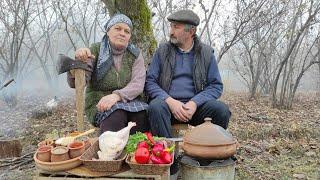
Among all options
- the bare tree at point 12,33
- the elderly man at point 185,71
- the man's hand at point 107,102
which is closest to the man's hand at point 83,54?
the man's hand at point 107,102

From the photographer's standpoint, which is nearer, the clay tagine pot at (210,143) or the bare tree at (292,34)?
the clay tagine pot at (210,143)

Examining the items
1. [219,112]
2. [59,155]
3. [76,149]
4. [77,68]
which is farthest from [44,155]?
[219,112]

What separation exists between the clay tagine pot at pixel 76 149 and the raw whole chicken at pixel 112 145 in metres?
0.15

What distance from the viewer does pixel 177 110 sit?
367cm

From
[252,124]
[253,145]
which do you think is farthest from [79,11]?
[253,145]

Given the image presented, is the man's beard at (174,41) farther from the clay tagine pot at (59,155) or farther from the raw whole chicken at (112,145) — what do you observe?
the clay tagine pot at (59,155)

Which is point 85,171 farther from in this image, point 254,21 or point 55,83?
point 55,83

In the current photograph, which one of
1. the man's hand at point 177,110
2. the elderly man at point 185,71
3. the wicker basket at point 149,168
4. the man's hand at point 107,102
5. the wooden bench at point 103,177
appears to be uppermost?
the elderly man at point 185,71

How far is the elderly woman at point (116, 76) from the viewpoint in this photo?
12.2 ft

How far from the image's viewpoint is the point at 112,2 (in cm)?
505

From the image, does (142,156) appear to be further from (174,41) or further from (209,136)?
(174,41)

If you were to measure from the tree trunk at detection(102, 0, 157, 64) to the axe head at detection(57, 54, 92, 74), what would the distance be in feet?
4.55

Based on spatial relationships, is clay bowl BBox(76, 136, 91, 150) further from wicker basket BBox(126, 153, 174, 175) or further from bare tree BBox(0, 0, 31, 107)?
bare tree BBox(0, 0, 31, 107)

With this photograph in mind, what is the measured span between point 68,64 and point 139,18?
5.22 feet
